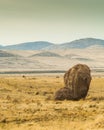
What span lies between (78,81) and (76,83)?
10.0 inches

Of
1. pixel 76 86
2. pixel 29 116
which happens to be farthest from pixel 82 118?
pixel 76 86

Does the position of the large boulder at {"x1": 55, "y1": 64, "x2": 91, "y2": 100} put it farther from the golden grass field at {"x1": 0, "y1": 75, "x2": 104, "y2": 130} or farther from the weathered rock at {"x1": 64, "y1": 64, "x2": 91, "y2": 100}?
the golden grass field at {"x1": 0, "y1": 75, "x2": 104, "y2": 130}

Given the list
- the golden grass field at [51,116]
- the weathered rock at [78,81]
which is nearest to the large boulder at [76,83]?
the weathered rock at [78,81]

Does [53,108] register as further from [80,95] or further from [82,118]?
[80,95]

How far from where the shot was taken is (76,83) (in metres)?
32.0

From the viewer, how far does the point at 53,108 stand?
86.0ft

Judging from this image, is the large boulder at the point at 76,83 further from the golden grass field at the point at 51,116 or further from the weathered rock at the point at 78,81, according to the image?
the golden grass field at the point at 51,116

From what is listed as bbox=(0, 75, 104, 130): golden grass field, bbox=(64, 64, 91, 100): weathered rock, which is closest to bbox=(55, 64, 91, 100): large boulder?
bbox=(64, 64, 91, 100): weathered rock

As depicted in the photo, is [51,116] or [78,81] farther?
[78,81]

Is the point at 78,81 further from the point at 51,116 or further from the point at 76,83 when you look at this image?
the point at 51,116

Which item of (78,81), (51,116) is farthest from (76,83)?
(51,116)

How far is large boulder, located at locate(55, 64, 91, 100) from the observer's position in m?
32.0

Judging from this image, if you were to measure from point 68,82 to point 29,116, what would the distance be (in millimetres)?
9873

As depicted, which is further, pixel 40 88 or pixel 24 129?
pixel 40 88
